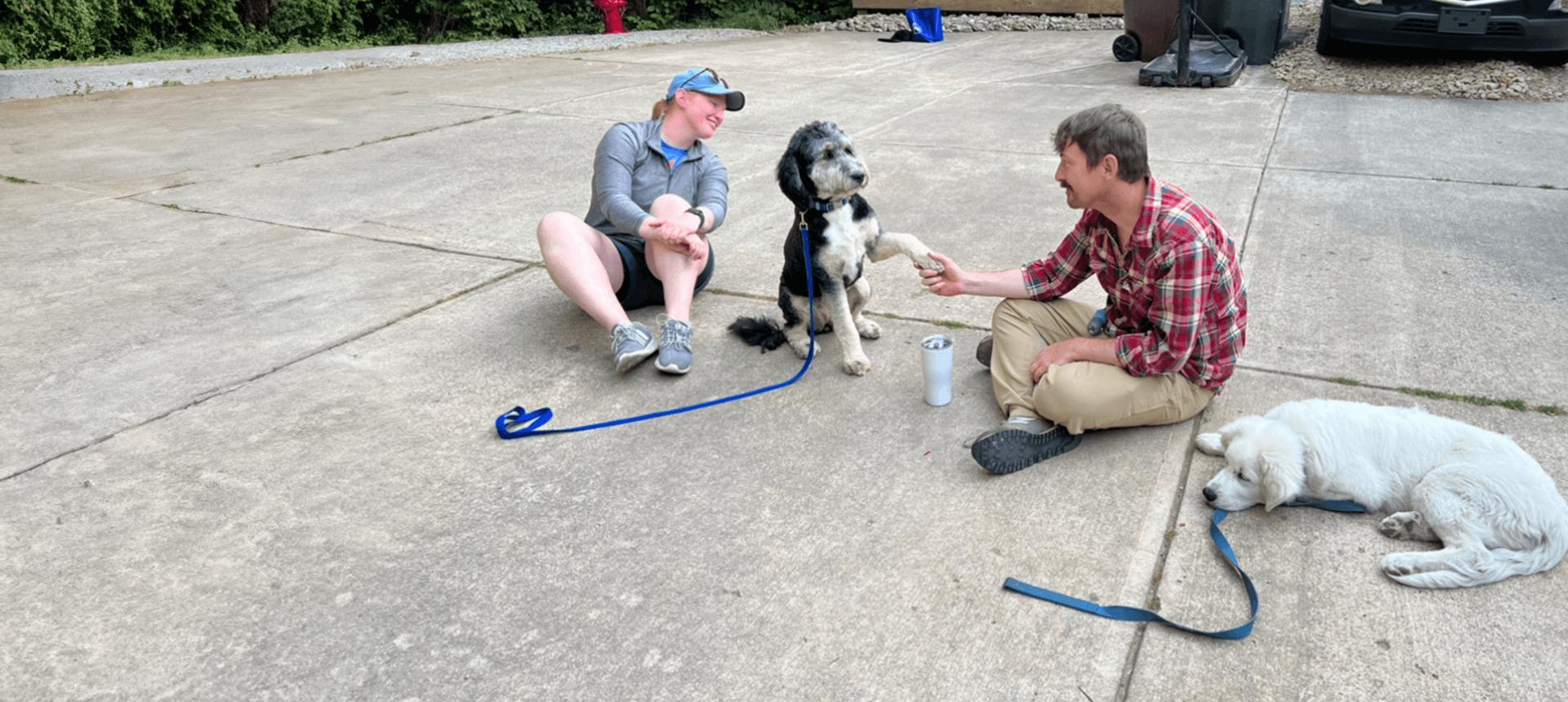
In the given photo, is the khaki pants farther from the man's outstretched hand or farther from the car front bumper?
the car front bumper

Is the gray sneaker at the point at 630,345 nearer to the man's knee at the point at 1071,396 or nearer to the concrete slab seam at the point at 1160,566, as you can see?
the man's knee at the point at 1071,396

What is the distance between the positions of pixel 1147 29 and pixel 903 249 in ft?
27.5

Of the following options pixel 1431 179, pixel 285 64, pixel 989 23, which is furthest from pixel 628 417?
pixel 989 23

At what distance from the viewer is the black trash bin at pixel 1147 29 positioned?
10.4 m

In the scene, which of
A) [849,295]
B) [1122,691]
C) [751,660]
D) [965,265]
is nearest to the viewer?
[1122,691]

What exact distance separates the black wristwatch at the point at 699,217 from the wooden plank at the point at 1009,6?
12.8m

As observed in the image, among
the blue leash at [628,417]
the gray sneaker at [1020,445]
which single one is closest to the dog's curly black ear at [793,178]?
the blue leash at [628,417]

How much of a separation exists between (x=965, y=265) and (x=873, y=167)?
2.06 m

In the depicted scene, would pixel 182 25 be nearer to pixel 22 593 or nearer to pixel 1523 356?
pixel 22 593

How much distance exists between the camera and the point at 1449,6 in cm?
871

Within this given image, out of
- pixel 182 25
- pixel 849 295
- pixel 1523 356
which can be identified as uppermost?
pixel 182 25

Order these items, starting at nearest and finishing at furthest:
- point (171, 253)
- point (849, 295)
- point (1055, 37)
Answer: point (849, 295), point (171, 253), point (1055, 37)

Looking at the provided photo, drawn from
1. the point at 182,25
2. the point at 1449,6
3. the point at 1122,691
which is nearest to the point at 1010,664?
the point at 1122,691

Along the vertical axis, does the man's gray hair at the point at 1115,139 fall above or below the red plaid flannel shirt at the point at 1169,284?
above
